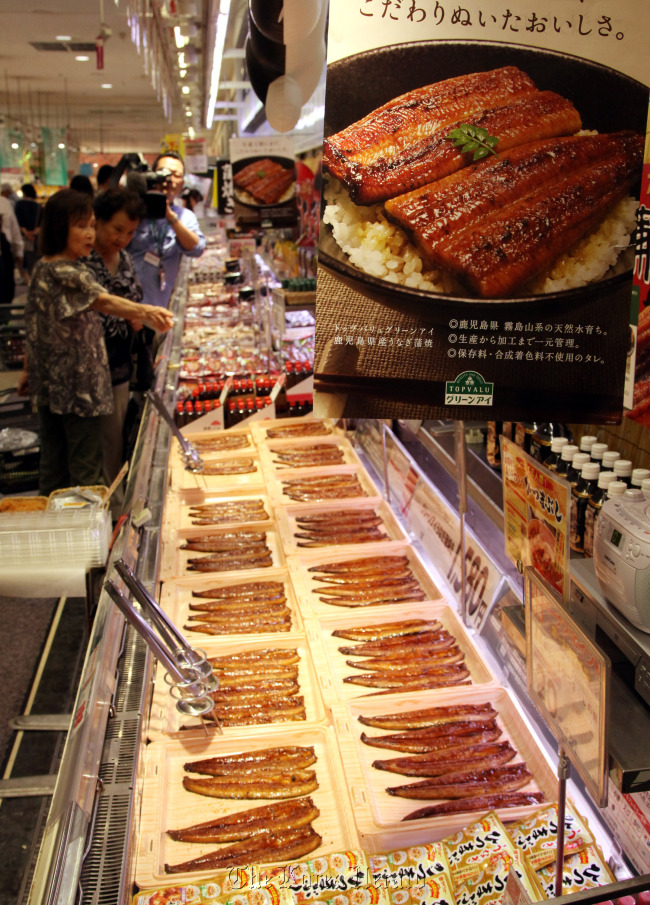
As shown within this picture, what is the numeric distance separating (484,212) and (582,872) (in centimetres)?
160

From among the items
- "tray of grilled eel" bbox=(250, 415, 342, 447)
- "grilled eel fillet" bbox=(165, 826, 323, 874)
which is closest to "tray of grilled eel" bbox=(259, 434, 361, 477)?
"tray of grilled eel" bbox=(250, 415, 342, 447)

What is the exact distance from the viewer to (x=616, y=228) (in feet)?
5.49

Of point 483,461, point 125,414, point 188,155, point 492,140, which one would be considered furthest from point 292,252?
point 188,155

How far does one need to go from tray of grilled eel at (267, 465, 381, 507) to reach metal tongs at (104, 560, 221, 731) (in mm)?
1919

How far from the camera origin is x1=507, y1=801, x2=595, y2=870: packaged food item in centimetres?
184

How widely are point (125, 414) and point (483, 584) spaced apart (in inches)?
169

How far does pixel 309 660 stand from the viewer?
292cm

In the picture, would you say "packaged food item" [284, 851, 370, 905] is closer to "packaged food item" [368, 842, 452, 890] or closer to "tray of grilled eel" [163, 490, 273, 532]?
"packaged food item" [368, 842, 452, 890]

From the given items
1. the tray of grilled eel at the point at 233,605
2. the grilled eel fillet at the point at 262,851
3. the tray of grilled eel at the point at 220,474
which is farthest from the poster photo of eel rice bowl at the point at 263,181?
the grilled eel fillet at the point at 262,851

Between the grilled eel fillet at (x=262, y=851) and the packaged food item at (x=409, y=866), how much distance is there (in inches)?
11.5

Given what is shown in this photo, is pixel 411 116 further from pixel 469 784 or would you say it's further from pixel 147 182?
pixel 147 182

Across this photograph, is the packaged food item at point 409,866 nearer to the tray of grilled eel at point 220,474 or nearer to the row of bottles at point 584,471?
the row of bottles at point 584,471

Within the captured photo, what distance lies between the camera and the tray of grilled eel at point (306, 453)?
476 centimetres

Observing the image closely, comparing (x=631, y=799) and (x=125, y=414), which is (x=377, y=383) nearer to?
(x=631, y=799)
